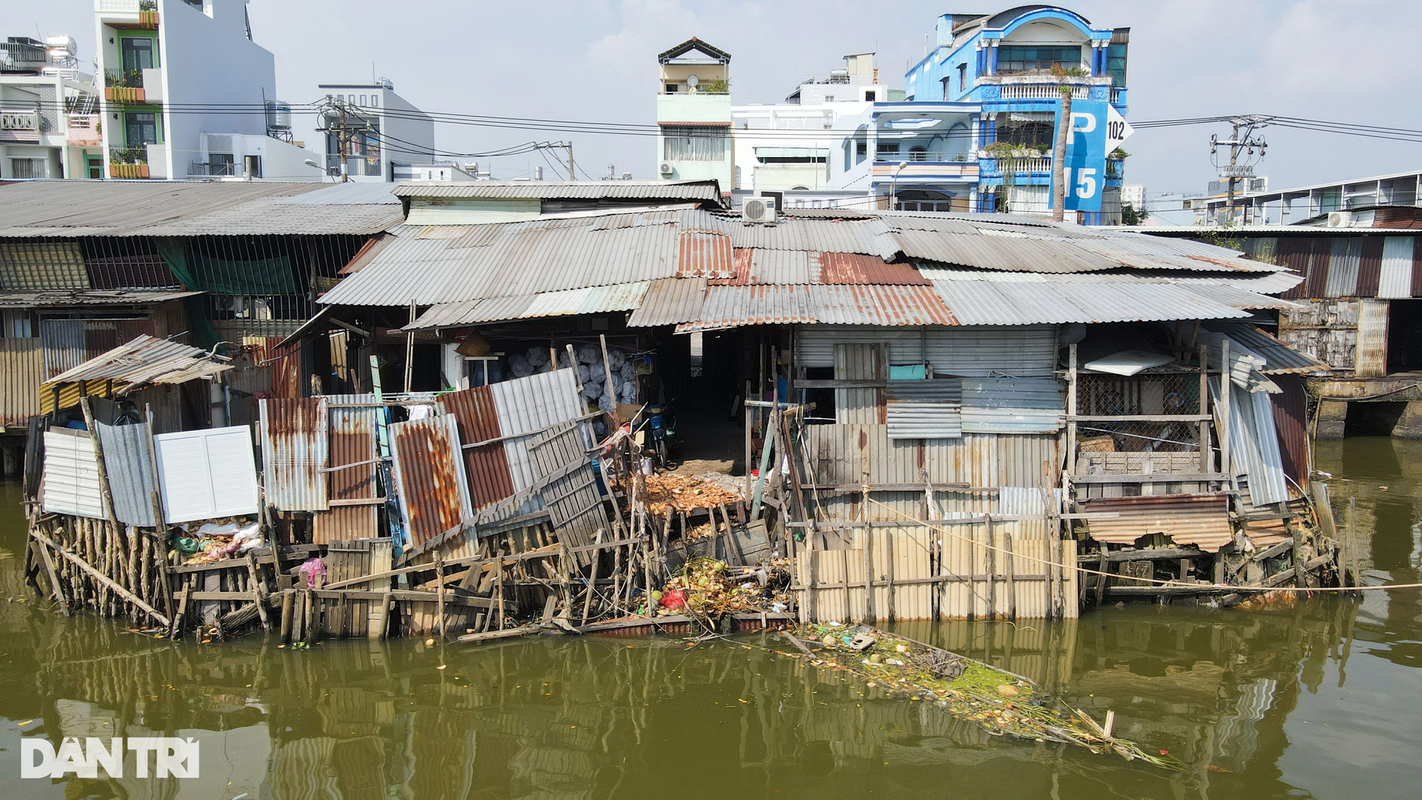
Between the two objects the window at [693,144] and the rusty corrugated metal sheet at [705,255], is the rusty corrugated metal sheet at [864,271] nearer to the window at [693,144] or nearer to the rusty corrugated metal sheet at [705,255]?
the rusty corrugated metal sheet at [705,255]

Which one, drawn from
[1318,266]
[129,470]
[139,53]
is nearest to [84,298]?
[129,470]

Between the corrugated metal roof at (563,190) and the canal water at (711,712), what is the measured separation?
986 cm

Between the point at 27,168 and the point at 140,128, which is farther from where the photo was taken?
the point at 27,168

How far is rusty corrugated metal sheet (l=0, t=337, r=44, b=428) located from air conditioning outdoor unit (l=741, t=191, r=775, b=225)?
15134mm

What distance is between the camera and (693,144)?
115ft

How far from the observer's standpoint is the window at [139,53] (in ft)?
104

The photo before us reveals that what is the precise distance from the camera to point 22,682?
31.6 feet

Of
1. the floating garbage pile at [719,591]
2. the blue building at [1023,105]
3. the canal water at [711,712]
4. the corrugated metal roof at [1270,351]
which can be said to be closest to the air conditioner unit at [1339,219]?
the blue building at [1023,105]

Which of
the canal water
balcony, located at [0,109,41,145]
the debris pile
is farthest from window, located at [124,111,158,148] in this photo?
the debris pile

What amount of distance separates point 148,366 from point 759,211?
34.1 feet

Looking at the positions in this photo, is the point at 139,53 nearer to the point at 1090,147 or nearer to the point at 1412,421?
the point at 1090,147

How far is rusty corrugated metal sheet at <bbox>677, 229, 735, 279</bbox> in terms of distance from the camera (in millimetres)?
12766

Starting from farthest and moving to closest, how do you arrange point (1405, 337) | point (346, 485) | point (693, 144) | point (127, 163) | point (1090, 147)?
point (693, 144) → point (1090, 147) → point (127, 163) → point (1405, 337) → point (346, 485)

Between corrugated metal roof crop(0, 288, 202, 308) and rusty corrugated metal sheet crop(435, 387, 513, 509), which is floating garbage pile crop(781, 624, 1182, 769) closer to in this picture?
rusty corrugated metal sheet crop(435, 387, 513, 509)
